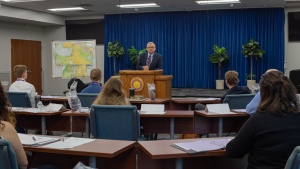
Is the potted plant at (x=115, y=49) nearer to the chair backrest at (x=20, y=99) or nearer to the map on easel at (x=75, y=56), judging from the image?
the map on easel at (x=75, y=56)

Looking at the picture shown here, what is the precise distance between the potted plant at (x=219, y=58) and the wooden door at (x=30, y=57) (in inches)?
248

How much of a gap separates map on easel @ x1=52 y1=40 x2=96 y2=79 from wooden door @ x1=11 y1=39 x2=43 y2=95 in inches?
103

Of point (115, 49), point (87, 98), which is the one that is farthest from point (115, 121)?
point (115, 49)

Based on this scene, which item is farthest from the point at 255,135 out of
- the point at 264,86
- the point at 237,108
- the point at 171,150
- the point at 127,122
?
the point at 237,108

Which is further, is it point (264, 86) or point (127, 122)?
point (127, 122)

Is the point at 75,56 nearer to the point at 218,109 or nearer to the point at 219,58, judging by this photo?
the point at 219,58

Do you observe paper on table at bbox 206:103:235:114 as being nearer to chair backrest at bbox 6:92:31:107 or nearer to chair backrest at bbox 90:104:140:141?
chair backrest at bbox 90:104:140:141

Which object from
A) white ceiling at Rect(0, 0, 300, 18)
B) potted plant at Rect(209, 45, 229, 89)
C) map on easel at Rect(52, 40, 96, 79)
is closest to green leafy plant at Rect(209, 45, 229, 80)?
potted plant at Rect(209, 45, 229, 89)

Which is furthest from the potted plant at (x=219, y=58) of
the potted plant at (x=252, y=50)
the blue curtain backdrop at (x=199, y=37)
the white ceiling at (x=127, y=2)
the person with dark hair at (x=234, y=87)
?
the person with dark hair at (x=234, y=87)

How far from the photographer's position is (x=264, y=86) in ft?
Answer: 7.30

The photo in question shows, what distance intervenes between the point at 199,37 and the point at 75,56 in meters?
4.45

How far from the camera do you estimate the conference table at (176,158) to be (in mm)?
2225

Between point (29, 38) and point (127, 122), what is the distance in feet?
34.2

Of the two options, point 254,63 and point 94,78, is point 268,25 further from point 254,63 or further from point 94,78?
point 94,78
